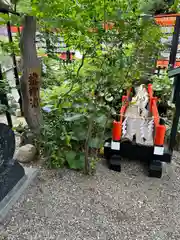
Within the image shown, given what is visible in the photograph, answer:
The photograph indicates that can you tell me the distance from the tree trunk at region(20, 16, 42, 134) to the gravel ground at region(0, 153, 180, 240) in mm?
546

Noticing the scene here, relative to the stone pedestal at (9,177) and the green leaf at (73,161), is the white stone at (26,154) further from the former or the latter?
the green leaf at (73,161)

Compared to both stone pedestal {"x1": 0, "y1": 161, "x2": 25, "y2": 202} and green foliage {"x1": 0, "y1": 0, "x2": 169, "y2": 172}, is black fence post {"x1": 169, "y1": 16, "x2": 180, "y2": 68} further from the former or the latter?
stone pedestal {"x1": 0, "y1": 161, "x2": 25, "y2": 202}

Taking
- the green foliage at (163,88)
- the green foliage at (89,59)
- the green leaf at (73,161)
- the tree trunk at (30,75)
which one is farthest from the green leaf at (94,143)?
the green foliage at (163,88)

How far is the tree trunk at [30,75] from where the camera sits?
166cm

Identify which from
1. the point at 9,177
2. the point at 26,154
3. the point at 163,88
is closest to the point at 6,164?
the point at 9,177

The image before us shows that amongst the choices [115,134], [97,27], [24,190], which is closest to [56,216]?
[24,190]

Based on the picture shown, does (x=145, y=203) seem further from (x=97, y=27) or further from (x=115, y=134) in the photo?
(x=97, y=27)

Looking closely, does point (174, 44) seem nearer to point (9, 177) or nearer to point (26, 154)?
point (26, 154)

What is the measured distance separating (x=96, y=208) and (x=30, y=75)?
1.25 meters

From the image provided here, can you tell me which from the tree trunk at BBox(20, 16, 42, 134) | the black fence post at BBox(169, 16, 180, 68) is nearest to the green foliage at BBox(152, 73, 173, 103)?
the black fence post at BBox(169, 16, 180, 68)

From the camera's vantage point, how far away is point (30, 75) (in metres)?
1.76

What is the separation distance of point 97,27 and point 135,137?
4.06ft

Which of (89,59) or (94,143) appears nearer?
(89,59)

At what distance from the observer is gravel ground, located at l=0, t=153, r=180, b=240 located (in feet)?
4.50
